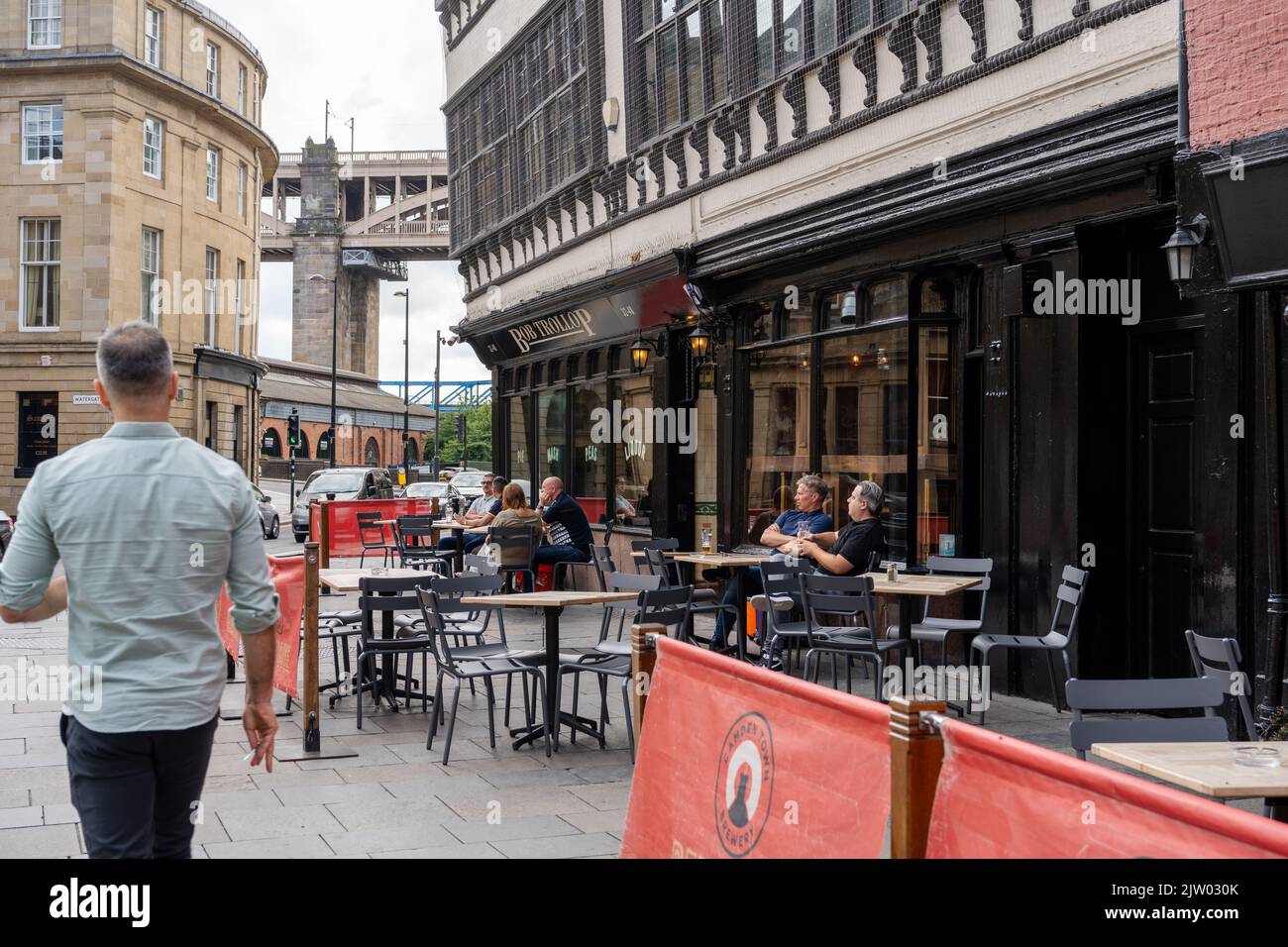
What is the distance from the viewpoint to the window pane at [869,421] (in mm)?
11375

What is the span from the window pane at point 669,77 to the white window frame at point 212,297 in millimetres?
30618

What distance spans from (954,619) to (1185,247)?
3735 millimetres

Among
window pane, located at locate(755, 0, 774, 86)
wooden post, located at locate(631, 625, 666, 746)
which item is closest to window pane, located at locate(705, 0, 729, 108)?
window pane, located at locate(755, 0, 774, 86)

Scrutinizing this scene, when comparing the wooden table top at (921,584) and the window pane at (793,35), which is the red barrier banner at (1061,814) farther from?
Answer: the window pane at (793,35)

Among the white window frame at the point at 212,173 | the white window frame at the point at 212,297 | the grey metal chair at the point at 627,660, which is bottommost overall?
the grey metal chair at the point at 627,660

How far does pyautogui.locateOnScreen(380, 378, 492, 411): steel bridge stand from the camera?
343ft

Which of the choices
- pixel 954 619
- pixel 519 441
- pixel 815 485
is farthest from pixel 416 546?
pixel 954 619

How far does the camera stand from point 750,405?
1434 centimetres

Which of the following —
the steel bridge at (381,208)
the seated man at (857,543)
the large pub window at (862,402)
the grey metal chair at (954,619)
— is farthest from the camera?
the steel bridge at (381,208)

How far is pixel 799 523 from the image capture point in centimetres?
1155

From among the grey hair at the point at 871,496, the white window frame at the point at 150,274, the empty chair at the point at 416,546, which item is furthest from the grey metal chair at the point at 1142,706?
the white window frame at the point at 150,274
